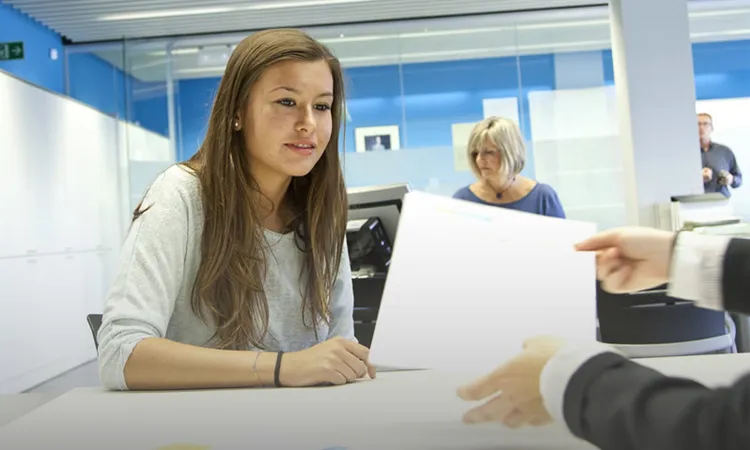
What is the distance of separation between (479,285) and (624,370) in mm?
190

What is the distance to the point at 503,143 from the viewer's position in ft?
9.52

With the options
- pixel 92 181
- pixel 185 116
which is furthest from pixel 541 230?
pixel 185 116

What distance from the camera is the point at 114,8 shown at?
609 cm

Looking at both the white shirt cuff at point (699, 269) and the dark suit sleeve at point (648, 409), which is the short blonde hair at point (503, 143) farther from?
the dark suit sleeve at point (648, 409)

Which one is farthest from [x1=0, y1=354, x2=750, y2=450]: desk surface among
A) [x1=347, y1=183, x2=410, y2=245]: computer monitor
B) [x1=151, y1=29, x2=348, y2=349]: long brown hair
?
[x1=347, y1=183, x2=410, y2=245]: computer monitor

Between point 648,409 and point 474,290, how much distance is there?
232 mm

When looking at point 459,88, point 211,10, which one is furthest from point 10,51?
point 459,88

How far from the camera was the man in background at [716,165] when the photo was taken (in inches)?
232

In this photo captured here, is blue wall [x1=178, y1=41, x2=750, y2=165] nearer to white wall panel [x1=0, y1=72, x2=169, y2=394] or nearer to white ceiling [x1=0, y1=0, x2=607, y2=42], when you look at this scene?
white ceiling [x1=0, y1=0, x2=607, y2=42]

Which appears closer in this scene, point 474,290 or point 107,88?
point 474,290

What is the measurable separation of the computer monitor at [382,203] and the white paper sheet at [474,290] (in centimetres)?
155

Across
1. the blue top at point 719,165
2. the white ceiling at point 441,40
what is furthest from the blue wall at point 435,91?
the blue top at point 719,165

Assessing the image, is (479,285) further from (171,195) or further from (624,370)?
(171,195)

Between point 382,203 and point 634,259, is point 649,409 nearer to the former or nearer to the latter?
point 634,259
